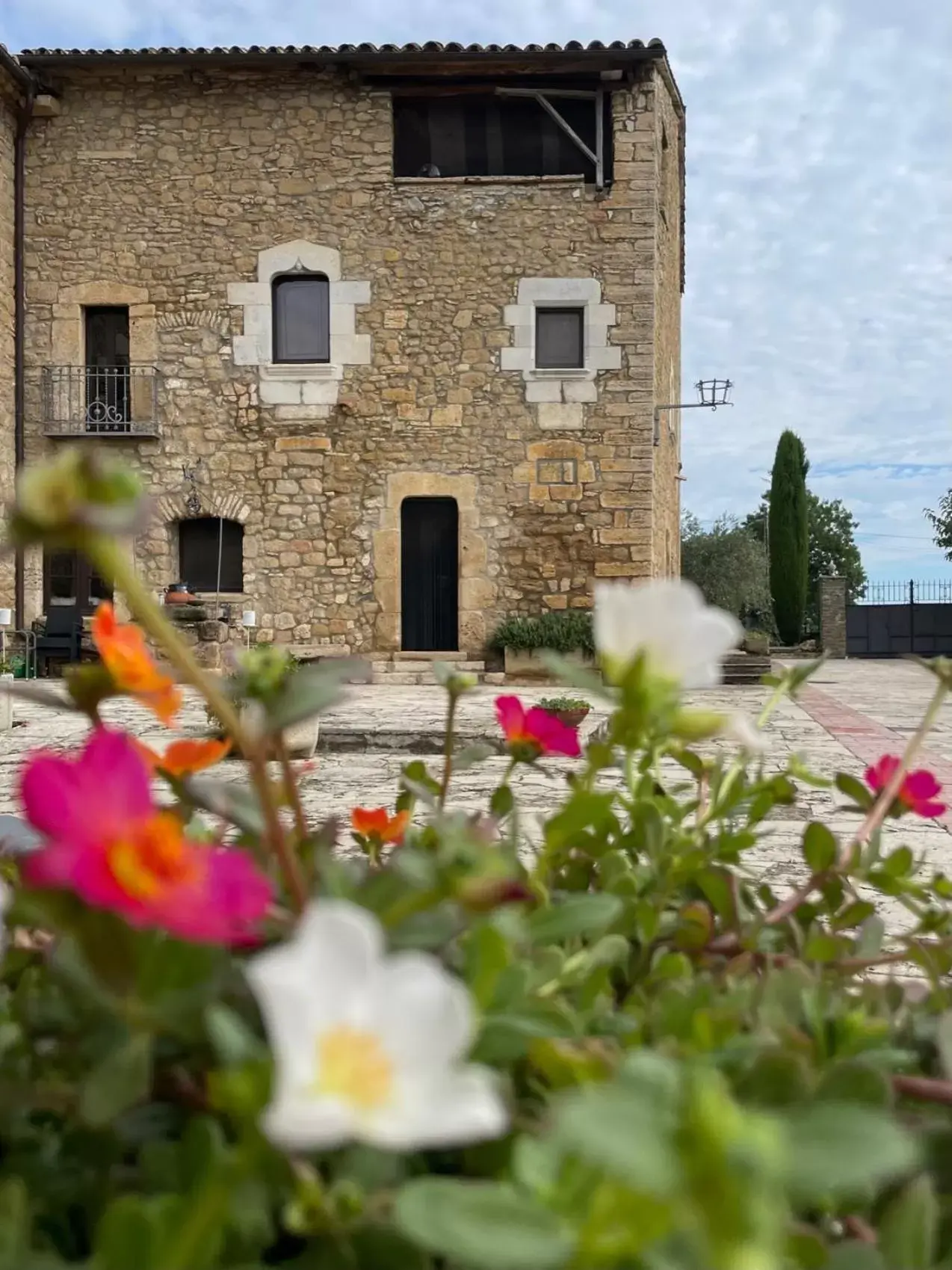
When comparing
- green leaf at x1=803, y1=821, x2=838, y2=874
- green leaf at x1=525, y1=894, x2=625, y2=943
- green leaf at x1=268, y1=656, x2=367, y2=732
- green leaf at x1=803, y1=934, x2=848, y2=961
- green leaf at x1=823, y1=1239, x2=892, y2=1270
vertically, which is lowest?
green leaf at x1=823, y1=1239, x2=892, y2=1270

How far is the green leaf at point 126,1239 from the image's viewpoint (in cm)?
26

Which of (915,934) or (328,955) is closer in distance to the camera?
(328,955)

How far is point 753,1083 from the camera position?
0.34 metres

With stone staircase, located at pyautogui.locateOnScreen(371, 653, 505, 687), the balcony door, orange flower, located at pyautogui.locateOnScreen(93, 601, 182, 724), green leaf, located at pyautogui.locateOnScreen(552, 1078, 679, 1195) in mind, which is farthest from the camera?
the balcony door

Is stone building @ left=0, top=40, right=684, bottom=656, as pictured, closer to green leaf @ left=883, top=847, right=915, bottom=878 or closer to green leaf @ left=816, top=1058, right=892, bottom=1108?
green leaf @ left=883, top=847, right=915, bottom=878

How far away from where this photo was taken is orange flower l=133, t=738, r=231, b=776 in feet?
1.80

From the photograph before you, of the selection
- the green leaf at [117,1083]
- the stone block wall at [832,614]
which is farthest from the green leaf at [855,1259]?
the stone block wall at [832,614]

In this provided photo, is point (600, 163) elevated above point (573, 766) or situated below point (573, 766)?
above

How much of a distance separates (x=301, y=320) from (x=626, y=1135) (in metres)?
11.2

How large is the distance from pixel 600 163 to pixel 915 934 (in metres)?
10.9

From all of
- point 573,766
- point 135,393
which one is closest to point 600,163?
point 135,393

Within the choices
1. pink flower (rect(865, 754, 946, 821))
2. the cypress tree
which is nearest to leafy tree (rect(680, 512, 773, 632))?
the cypress tree

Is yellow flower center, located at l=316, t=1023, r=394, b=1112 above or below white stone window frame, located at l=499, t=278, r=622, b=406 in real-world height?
below

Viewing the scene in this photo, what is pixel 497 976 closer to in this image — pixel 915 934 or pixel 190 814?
pixel 190 814
